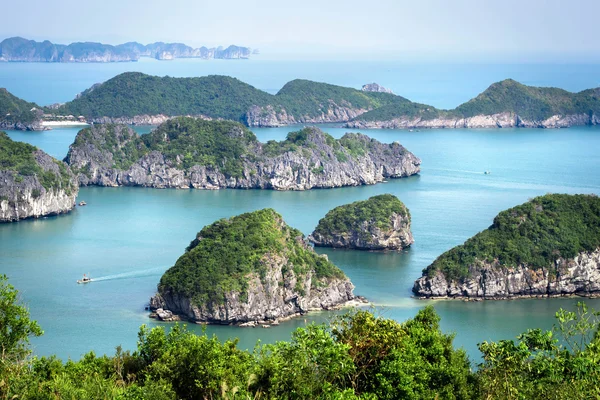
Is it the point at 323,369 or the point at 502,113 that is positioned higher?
the point at 502,113

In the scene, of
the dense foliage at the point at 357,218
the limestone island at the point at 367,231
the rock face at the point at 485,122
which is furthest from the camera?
the rock face at the point at 485,122

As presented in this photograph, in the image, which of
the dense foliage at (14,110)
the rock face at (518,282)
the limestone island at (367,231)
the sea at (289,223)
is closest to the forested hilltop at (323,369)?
the sea at (289,223)

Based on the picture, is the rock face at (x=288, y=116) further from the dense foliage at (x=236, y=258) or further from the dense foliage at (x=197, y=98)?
the dense foliage at (x=236, y=258)

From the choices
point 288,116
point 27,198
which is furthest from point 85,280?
point 288,116

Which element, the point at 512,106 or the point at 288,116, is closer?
the point at 288,116

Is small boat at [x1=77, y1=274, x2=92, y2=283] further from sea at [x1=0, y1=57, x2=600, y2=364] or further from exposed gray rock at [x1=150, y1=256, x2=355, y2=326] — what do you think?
exposed gray rock at [x1=150, y1=256, x2=355, y2=326]

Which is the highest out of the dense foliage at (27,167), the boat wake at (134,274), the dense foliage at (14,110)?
the dense foliage at (14,110)

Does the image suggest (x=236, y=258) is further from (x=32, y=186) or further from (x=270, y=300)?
(x=32, y=186)

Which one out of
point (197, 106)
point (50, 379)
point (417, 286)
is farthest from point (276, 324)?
point (197, 106)
